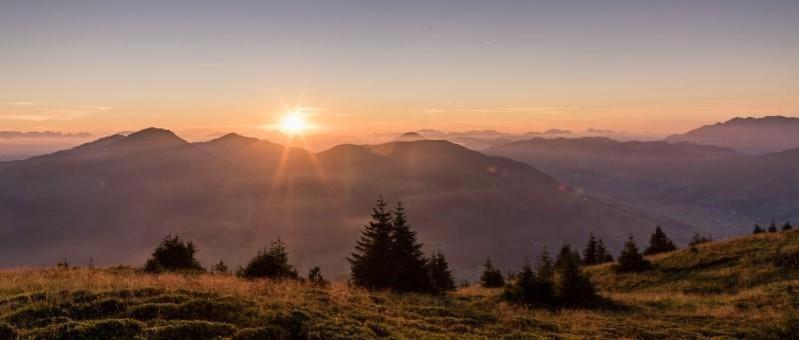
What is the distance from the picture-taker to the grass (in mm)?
13453

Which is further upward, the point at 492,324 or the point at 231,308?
the point at 231,308

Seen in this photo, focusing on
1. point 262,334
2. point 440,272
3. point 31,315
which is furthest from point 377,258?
point 440,272

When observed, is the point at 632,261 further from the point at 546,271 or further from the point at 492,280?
the point at 546,271

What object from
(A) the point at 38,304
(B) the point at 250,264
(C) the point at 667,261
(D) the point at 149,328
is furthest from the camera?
(C) the point at 667,261

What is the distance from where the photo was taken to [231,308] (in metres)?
15.4

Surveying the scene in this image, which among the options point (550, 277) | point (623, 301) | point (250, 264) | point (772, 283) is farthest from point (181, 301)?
point (772, 283)

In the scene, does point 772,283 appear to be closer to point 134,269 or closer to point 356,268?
point 356,268

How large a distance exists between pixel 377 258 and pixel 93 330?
768 inches

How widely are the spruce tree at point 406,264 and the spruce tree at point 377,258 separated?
281 mm

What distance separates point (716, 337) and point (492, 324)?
8.27 metres

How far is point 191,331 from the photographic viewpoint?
13148 millimetres

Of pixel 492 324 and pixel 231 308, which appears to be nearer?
pixel 231 308

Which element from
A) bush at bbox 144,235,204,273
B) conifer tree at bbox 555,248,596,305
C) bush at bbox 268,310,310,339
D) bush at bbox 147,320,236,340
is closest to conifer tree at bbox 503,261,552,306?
conifer tree at bbox 555,248,596,305

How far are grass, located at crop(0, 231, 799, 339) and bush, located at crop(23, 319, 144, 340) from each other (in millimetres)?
27
